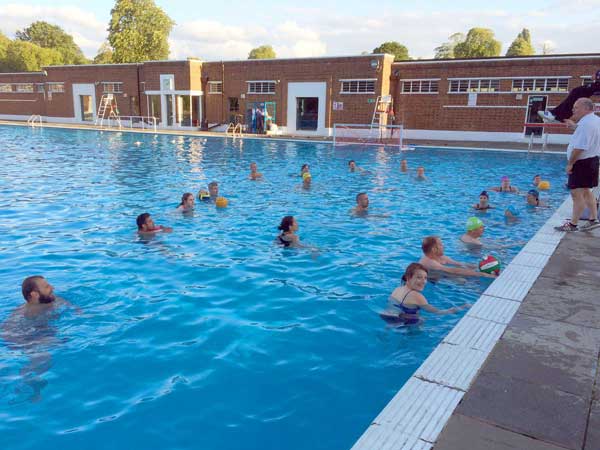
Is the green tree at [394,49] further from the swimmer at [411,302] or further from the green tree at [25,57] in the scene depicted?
the swimmer at [411,302]

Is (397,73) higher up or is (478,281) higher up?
(397,73)

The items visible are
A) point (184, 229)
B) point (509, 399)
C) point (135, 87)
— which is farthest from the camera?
point (135, 87)

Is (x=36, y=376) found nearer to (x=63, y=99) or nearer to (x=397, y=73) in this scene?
(x=397, y=73)

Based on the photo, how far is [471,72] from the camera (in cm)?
2836

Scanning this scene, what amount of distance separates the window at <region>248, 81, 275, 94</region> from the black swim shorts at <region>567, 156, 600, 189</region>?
2928 centimetres

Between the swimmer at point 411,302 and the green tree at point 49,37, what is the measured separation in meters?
92.0

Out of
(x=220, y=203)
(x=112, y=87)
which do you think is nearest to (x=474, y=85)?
(x=220, y=203)

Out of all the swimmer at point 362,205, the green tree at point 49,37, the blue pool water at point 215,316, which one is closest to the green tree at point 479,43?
the green tree at point 49,37

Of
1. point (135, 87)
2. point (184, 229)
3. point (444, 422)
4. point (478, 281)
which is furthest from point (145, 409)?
point (135, 87)

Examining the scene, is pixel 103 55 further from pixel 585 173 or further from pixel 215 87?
pixel 585 173

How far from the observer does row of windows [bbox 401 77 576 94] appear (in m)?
26.5

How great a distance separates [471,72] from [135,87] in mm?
26009

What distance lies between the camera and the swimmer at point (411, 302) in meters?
5.16

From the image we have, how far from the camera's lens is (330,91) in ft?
105
